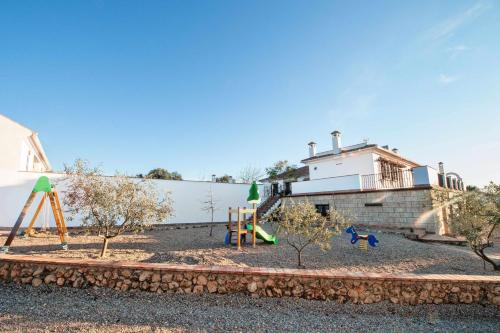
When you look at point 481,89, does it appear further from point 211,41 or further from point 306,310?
point 211,41

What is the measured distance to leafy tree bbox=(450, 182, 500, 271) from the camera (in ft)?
21.7

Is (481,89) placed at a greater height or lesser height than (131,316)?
greater

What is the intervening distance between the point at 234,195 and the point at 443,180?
15.5 meters

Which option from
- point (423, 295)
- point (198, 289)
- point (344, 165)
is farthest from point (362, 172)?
point (198, 289)

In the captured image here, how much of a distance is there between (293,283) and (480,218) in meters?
6.81

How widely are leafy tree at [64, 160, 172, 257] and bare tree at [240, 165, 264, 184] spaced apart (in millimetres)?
27199

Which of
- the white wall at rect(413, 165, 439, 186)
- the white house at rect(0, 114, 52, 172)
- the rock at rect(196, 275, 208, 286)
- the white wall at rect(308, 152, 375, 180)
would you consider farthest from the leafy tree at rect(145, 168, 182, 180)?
the rock at rect(196, 275, 208, 286)

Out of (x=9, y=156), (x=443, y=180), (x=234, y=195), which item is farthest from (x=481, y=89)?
(x=9, y=156)

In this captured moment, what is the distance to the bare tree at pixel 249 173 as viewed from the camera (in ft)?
114

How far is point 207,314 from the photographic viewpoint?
11.9 ft

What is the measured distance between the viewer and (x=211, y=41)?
11336 millimetres

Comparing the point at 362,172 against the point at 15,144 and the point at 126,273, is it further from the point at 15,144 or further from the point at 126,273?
the point at 15,144

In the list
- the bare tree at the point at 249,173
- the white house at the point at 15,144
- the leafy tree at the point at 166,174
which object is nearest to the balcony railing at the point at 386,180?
the bare tree at the point at 249,173

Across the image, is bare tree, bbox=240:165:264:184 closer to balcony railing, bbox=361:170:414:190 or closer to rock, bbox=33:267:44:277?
balcony railing, bbox=361:170:414:190
